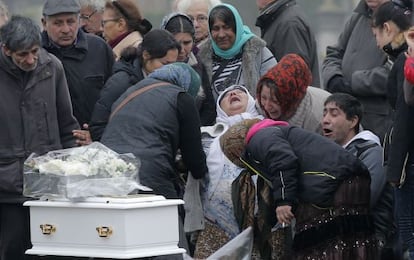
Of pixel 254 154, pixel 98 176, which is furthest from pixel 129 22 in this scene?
pixel 98 176

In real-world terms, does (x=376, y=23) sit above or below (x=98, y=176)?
above

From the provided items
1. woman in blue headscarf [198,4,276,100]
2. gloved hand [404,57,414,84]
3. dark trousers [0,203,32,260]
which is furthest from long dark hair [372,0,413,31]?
dark trousers [0,203,32,260]

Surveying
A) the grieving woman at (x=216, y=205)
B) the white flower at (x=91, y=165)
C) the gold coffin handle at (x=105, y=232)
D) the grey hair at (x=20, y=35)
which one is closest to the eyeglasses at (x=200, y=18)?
the grieving woman at (x=216, y=205)

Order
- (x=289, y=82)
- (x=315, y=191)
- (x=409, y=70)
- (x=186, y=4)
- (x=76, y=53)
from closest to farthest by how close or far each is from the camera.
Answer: (x=409, y=70) → (x=315, y=191) → (x=289, y=82) → (x=76, y=53) → (x=186, y=4)

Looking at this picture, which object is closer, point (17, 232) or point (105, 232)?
point (105, 232)

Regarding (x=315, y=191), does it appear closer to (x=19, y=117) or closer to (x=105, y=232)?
(x=105, y=232)

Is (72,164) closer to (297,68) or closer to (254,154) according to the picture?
(254,154)

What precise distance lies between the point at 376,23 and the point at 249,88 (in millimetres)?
1291

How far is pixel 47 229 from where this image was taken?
28.2 ft

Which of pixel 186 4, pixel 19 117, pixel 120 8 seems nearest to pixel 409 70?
pixel 19 117

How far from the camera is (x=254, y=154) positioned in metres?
9.56

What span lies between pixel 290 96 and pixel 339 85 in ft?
3.26

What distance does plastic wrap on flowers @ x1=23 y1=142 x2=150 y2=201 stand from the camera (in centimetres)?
856

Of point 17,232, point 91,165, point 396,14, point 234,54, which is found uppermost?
point 396,14
